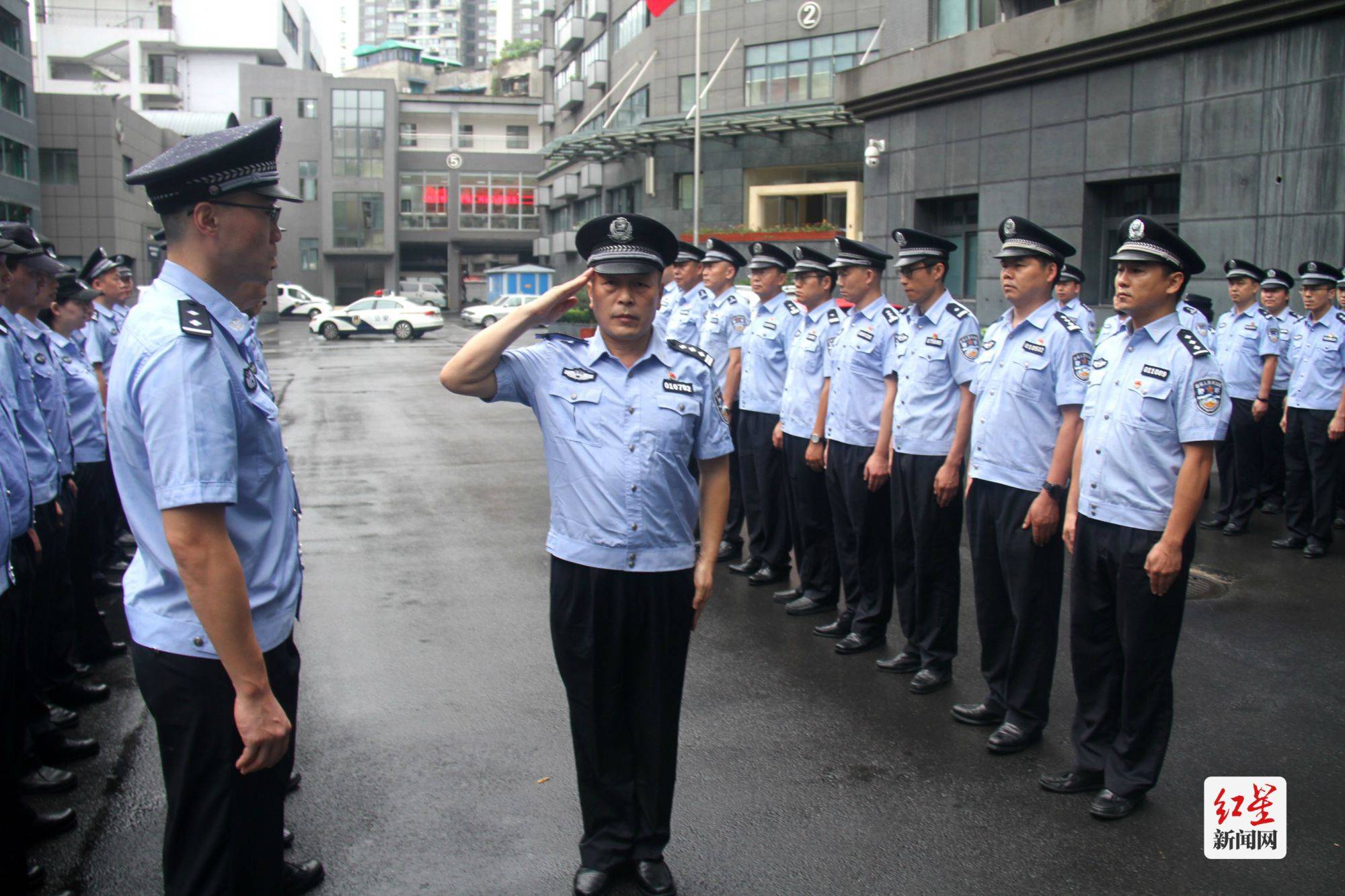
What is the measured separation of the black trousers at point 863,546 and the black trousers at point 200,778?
4048 millimetres

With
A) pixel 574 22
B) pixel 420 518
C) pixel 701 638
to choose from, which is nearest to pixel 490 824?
pixel 701 638

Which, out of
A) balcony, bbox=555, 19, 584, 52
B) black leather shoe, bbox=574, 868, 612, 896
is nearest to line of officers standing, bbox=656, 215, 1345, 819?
black leather shoe, bbox=574, 868, 612, 896

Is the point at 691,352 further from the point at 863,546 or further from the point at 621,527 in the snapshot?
the point at 863,546

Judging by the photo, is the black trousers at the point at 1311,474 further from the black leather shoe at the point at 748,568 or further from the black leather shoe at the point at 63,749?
the black leather shoe at the point at 63,749

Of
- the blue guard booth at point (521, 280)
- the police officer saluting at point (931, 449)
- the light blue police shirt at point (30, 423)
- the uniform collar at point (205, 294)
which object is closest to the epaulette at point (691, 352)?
the uniform collar at point (205, 294)

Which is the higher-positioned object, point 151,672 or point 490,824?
point 151,672

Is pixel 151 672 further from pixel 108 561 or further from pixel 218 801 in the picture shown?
pixel 108 561

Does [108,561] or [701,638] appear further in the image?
[108,561]

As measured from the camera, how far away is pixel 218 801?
256 centimetres

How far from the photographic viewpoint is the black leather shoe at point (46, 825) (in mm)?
3869

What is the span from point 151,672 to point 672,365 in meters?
1.85

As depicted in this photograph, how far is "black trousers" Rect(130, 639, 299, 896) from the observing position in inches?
99.7

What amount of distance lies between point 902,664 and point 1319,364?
5502mm

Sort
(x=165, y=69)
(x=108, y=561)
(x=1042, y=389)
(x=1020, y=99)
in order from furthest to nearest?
(x=165, y=69) → (x=1020, y=99) → (x=108, y=561) → (x=1042, y=389)
